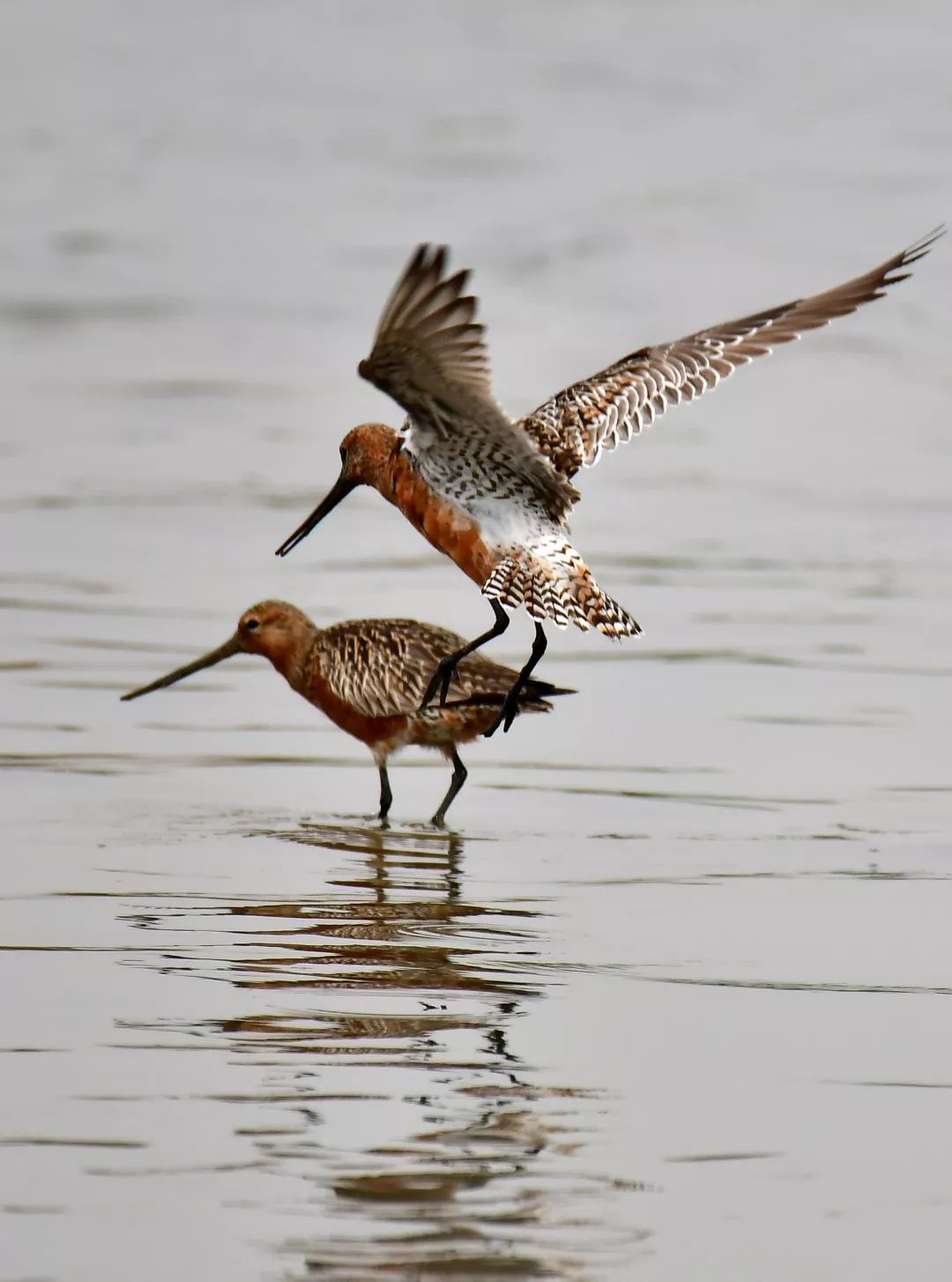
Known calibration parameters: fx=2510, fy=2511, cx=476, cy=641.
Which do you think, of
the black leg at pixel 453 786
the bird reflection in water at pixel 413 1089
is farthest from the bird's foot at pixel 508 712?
the bird reflection in water at pixel 413 1089

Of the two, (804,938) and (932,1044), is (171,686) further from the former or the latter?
(932,1044)

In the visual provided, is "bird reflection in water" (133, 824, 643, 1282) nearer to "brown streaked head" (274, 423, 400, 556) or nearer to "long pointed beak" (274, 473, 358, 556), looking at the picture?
"brown streaked head" (274, 423, 400, 556)

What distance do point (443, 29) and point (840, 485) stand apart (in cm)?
1763

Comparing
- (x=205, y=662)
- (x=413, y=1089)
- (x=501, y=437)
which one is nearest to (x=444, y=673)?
(x=501, y=437)

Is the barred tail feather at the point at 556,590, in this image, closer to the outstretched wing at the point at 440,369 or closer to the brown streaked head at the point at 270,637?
the outstretched wing at the point at 440,369

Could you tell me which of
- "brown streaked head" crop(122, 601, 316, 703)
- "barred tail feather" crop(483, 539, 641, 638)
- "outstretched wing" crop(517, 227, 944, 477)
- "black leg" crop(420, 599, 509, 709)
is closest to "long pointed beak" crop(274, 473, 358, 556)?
"brown streaked head" crop(122, 601, 316, 703)

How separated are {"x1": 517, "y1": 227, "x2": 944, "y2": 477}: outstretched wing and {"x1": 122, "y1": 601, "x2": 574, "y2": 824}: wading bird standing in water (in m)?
0.73

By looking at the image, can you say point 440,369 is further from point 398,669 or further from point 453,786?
Result: point 398,669

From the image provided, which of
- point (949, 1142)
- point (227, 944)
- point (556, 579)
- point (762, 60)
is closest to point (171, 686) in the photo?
point (556, 579)

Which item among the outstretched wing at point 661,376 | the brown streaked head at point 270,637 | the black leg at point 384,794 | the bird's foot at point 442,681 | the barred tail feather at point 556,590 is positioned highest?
the outstretched wing at point 661,376

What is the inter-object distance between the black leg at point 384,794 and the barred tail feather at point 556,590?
0.67m

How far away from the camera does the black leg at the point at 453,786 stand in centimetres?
735

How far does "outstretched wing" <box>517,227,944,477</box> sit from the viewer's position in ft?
26.5

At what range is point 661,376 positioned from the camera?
840 cm
